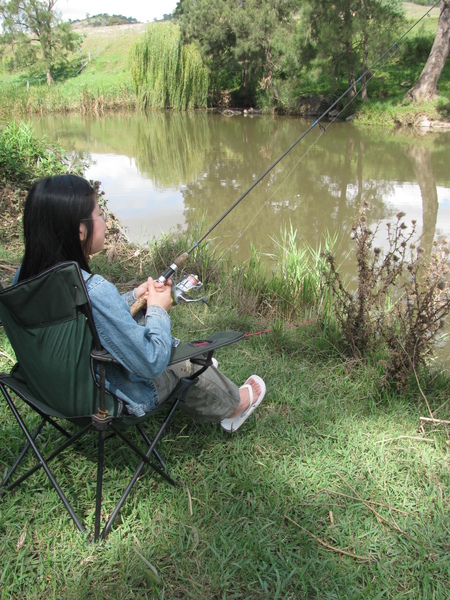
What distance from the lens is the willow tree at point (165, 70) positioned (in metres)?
19.6

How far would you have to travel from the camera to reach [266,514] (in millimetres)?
1724

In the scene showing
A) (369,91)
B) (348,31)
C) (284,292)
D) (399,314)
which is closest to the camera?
(399,314)

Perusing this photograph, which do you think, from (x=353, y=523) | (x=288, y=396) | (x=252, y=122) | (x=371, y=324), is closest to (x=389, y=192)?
(x=371, y=324)

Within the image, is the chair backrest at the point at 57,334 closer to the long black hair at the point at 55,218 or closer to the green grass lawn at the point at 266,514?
the long black hair at the point at 55,218

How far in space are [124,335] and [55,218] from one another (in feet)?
1.31

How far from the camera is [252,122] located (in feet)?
59.9

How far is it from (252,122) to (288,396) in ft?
57.3

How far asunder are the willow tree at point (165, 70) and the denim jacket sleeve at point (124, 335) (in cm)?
2048

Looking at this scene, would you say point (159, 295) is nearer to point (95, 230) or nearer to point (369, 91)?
point (95, 230)

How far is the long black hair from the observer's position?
1410 millimetres

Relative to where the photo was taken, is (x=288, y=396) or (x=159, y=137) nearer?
(x=288, y=396)

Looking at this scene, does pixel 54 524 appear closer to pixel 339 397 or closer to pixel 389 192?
pixel 339 397

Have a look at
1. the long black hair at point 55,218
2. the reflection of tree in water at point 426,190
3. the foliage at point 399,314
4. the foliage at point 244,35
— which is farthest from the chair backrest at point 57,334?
the foliage at point 244,35

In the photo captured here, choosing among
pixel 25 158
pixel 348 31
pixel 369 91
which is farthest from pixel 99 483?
pixel 369 91
